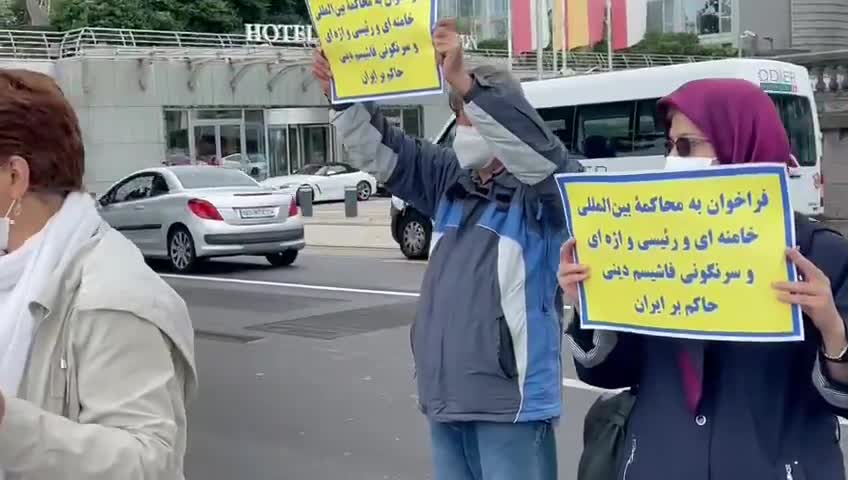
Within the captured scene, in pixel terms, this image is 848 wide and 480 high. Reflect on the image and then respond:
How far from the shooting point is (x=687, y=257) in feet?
7.86

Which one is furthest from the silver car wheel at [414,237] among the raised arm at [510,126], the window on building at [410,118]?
the window on building at [410,118]

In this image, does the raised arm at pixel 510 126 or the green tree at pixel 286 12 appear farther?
the green tree at pixel 286 12

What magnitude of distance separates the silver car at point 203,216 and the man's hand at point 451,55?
1151 cm

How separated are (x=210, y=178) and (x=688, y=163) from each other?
13.6 meters

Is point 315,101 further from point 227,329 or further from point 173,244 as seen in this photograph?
point 227,329

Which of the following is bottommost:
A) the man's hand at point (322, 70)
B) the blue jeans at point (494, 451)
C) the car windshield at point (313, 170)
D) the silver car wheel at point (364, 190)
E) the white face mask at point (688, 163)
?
the silver car wheel at point (364, 190)

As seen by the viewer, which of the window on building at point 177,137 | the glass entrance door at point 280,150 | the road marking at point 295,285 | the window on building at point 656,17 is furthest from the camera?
the window on building at point 656,17

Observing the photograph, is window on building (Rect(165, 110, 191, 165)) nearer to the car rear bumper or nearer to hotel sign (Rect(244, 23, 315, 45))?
hotel sign (Rect(244, 23, 315, 45))

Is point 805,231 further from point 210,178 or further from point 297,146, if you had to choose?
point 297,146

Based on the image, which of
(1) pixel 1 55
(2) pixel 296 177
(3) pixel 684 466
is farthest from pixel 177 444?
(1) pixel 1 55

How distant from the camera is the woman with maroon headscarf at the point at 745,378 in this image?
7.55ft

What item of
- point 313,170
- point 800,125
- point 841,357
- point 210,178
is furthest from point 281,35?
point 841,357

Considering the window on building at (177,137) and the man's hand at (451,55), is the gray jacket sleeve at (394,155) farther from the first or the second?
the window on building at (177,137)

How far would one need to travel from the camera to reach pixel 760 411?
2367 mm
